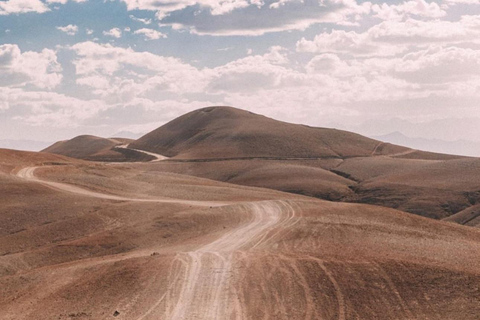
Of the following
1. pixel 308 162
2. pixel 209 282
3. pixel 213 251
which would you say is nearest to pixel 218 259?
pixel 213 251

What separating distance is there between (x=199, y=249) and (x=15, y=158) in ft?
172

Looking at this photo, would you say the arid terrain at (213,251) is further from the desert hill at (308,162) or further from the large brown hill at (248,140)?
the large brown hill at (248,140)

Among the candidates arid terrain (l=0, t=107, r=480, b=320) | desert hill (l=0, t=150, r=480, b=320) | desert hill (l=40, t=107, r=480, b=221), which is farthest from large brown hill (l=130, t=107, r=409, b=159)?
desert hill (l=0, t=150, r=480, b=320)

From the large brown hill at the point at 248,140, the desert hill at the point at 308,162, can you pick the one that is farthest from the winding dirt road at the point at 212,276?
the large brown hill at the point at 248,140

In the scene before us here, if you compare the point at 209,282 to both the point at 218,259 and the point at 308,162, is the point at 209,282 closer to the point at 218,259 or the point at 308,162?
the point at 218,259

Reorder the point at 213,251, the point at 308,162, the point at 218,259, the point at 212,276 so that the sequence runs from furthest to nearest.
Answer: the point at 308,162, the point at 213,251, the point at 218,259, the point at 212,276

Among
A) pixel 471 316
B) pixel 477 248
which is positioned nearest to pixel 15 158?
pixel 477 248

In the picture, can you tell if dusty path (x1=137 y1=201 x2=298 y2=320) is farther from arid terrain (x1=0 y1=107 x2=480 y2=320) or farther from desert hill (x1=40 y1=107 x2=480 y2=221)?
desert hill (x1=40 y1=107 x2=480 y2=221)

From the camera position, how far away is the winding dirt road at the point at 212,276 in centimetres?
Result: 2420

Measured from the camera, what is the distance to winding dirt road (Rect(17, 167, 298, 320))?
79.4 ft

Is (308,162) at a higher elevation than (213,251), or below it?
higher

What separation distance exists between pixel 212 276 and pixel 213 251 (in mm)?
5982

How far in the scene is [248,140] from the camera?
497 ft

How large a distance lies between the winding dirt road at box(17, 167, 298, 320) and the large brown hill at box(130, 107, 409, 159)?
3711 inches
